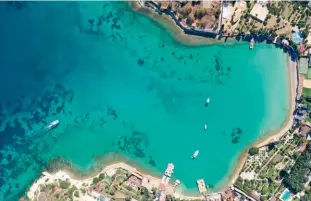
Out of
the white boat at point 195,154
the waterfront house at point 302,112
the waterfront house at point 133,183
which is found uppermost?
the waterfront house at point 302,112

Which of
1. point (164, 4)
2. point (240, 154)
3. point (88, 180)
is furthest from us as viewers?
point (88, 180)

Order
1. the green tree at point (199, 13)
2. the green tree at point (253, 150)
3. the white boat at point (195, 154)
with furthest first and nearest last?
the white boat at point (195, 154) → the green tree at point (253, 150) → the green tree at point (199, 13)

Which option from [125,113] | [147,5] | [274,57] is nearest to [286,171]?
[274,57]

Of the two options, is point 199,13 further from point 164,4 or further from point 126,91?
point 126,91

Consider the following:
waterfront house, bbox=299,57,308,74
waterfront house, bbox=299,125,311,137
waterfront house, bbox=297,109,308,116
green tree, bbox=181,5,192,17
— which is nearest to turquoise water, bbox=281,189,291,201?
waterfront house, bbox=299,125,311,137

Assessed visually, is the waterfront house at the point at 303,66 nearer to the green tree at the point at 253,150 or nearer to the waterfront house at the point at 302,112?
the waterfront house at the point at 302,112

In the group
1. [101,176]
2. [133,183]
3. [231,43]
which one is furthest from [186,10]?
[101,176]

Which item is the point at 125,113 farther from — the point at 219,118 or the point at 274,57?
the point at 274,57

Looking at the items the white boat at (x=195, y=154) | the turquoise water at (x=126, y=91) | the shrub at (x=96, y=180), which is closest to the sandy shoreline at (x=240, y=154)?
the turquoise water at (x=126, y=91)

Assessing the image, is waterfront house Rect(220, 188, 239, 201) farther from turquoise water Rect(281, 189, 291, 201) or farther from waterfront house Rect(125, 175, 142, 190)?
waterfront house Rect(125, 175, 142, 190)

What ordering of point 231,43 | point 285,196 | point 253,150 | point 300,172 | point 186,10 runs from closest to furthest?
1. point 186,10
2. point 300,172
3. point 231,43
4. point 253,150
5. point 285,196
